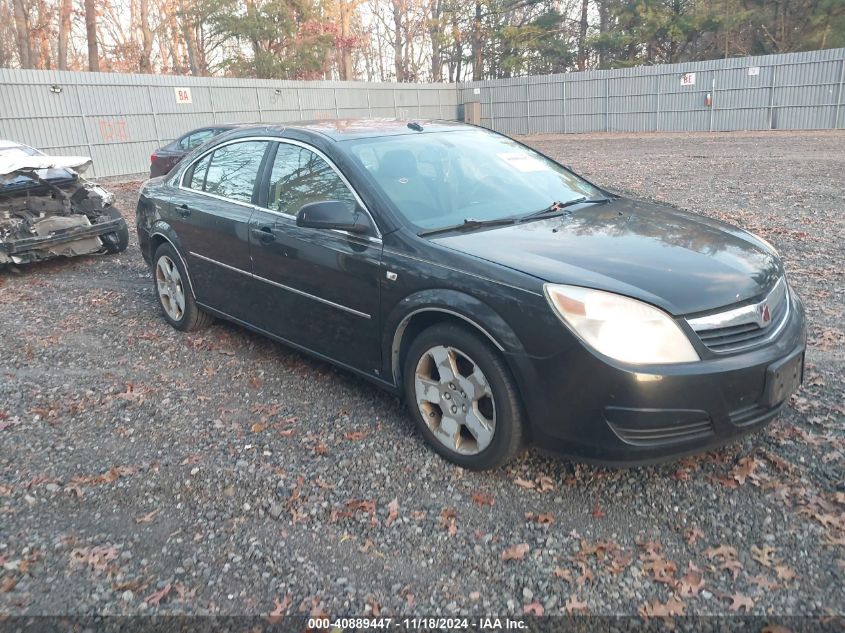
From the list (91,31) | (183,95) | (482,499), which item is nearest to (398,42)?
(91,31)

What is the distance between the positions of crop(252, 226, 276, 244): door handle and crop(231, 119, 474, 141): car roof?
69cm

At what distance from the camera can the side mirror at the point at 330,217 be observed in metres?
3.71

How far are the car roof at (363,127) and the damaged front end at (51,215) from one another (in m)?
4.35

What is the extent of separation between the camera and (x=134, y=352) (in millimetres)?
5430

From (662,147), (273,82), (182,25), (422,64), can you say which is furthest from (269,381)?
(422,64)

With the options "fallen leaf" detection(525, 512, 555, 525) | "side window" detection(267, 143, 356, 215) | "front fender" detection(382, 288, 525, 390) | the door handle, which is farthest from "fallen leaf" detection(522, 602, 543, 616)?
the door handle

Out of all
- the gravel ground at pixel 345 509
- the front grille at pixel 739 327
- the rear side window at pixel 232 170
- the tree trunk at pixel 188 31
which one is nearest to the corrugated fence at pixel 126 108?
the rear side window at pixel 232 170

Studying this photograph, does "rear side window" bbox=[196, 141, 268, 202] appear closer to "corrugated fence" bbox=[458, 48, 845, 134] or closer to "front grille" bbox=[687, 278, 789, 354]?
"front grille" bbox=[687, 278, 789, 354]

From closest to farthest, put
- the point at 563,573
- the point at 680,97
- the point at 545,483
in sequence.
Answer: the point at 563,573 < the point at 545,483 < the point at 680,97

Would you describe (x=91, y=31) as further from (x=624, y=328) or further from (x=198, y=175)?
(x=624, y=328)

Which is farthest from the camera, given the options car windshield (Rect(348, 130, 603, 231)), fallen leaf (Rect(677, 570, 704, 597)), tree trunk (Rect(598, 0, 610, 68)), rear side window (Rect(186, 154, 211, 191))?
tree trunk (Rect(598, 0, 610, 68))

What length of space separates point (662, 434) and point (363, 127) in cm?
280

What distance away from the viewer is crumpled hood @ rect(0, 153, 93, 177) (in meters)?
7.83

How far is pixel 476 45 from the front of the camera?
40250mm
